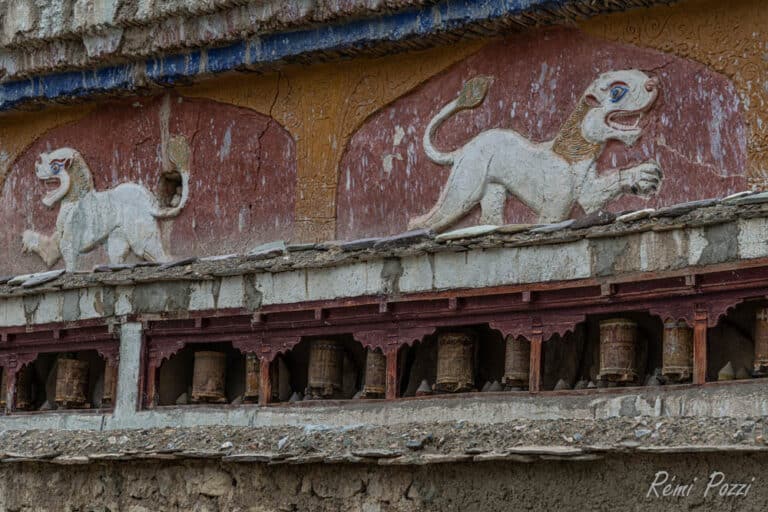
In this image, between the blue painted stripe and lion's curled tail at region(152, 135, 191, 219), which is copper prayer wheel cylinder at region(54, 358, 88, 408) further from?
the blue painted stripe

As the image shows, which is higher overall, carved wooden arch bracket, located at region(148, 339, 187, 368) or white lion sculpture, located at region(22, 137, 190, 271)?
white lion sculpture, located at region(22, 137, 190, 271)

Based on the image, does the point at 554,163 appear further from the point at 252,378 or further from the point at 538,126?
the point at 252,378

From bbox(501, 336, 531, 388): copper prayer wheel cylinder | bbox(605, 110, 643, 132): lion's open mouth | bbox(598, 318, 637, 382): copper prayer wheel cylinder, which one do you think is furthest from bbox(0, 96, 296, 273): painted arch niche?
bbox(598, 318, 637, 382): copper prayer wheel cylinder

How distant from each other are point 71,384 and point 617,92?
4.63 metres

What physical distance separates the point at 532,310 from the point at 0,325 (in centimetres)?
467

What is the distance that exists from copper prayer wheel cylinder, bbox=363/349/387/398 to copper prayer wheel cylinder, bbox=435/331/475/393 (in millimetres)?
407

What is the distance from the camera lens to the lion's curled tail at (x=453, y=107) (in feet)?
37.2

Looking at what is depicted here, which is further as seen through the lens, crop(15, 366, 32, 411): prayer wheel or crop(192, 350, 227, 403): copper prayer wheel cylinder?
crop(15, 366, 32, 411): prayer wheel

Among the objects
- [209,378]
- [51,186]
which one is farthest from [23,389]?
[209,378]

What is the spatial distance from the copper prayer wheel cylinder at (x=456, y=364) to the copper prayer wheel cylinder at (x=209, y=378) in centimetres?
186

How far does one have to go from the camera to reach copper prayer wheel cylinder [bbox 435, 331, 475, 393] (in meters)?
10.6

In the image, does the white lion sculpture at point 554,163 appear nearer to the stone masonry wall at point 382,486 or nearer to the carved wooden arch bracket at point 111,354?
the stone masonry wall at point 382,486

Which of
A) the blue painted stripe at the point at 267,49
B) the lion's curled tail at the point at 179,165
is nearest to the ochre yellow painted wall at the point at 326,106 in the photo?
the blue painted stripe at the point at 267,49

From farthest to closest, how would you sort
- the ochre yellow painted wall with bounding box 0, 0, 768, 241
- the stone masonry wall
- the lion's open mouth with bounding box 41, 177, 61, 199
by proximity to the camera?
the lion's open mouth with bounding box 41, 177, 61, 199 → the ochre yellow painted wall with bounding box 0, 0, 768, 241 → the stone masonry wall
